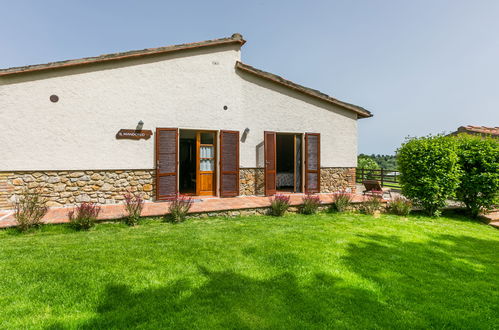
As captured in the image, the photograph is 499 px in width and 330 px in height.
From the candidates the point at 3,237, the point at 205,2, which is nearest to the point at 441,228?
the point at 3,237

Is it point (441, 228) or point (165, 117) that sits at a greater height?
point (165, 117)

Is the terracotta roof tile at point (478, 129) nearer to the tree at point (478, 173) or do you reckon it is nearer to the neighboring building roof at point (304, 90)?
the tree at point (478, 173)

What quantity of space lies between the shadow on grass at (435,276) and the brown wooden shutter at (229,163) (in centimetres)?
483

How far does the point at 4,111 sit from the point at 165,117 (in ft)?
13.6

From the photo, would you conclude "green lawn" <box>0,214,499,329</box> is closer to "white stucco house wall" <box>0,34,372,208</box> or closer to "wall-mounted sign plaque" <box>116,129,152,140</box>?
"white stucco house wall" <box>0,34,372,208</box>

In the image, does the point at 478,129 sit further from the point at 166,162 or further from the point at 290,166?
the point at 166,162

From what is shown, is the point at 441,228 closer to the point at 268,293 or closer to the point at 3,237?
the point at 268,293

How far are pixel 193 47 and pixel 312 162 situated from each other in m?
6.25

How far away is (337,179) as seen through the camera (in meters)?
10.3

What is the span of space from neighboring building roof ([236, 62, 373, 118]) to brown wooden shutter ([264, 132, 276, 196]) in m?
2.09

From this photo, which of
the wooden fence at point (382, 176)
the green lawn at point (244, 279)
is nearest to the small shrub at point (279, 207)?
the green lawn at point (244, 279)

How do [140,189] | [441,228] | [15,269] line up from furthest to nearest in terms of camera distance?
[140,189], [441,228], [15,269]

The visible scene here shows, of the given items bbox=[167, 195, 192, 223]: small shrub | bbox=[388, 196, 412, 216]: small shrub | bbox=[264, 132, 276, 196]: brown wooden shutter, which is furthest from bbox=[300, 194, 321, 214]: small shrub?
bbox=[167, 195, 192, 223]: small shrub

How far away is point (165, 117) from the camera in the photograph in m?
8.07
